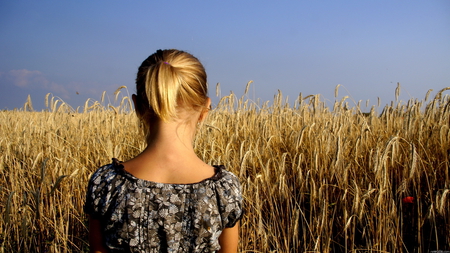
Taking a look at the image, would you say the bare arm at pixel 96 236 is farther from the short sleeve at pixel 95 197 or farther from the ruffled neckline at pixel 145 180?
the ruffled neckline at pixel 145 180

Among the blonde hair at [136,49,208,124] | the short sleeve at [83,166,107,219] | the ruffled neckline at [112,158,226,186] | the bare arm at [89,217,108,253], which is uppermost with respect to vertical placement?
the blonde hair at [136,49,208,124]

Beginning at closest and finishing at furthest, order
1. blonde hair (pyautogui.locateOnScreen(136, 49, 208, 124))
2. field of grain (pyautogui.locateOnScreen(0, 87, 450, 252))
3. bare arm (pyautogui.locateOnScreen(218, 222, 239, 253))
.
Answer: blonde hair (pyautogui.locateOnScreen(136, 49, 208, 124)), bare arm (pyautogui.locateOnScreen(218, 222, 239, 253)), field of grain (pyautogui.locateOnScreen(0, 87, 450, 252))

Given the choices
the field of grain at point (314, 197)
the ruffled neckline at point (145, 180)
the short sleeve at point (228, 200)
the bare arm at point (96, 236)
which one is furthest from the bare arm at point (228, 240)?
the field of grain at point (314, 197)

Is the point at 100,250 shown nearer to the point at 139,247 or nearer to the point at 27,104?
the point at 139,247

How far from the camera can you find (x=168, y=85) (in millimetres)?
1015

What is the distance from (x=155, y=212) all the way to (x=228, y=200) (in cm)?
25

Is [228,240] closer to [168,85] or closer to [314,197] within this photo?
[168,85]

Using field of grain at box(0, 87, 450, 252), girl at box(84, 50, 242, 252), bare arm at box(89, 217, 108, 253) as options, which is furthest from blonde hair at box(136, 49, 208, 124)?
field of grain at box(0, 87, 450, 252)

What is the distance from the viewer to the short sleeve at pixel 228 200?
1081 mm

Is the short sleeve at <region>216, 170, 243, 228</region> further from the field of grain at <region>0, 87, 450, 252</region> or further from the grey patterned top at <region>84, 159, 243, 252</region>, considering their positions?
the field of grain at <region>0, 87, 450, 252</region>

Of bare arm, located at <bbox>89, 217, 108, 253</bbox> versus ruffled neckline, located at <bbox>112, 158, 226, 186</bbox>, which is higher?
ruffled neckline, located at <bbox>112, 158, 226, 186</bbox>

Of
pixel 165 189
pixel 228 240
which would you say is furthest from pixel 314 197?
pixel 165 189

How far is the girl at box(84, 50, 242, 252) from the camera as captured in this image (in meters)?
1.02

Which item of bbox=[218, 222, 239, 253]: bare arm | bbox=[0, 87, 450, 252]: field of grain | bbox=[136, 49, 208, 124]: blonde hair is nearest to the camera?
bbox=[136, 49, 208, 124]: blonde hair
